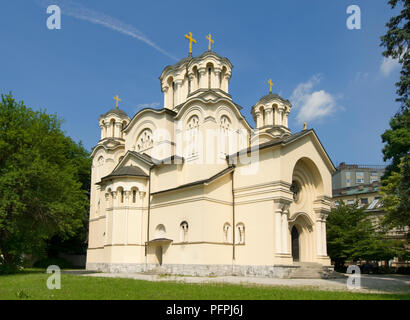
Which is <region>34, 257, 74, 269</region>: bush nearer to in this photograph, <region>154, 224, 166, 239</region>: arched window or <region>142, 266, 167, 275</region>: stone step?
<region>154, 224, 166, 239</region>: arched window

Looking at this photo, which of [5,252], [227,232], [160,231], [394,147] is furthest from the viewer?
[394,147]

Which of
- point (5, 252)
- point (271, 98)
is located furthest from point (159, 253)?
point (271, 98)

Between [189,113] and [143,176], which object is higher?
[189,113]

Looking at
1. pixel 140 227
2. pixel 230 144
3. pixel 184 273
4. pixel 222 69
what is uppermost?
pixel 222 69

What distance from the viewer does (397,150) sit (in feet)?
89.7

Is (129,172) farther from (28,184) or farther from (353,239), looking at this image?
(353,239)

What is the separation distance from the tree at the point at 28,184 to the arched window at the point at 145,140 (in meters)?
6.42

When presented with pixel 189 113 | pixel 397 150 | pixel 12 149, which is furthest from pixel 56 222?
pixel 397 150

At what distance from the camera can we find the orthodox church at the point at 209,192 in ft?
66.4

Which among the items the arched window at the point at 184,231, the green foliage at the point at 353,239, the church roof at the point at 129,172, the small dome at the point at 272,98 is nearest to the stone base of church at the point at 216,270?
the arched window at the point at 184,231

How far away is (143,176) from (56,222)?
6.06 meters

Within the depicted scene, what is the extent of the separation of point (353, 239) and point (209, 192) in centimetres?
1210

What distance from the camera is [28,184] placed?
19.9 m
